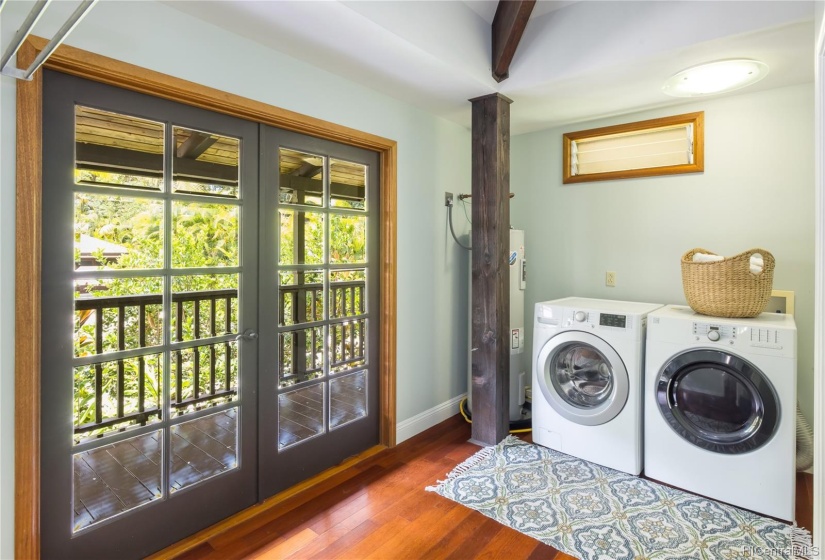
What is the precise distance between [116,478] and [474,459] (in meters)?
1.85

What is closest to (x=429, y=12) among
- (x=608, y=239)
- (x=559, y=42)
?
(x=559, y=42)

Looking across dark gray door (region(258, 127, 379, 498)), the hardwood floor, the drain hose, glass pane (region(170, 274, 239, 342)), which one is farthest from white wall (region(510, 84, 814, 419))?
glass pane (region(170, 274, 239, 342))

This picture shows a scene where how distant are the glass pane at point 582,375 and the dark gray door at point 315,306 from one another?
47.0 inches

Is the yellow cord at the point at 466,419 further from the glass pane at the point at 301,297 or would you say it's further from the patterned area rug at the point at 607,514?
the glass pane at the point at 301,297

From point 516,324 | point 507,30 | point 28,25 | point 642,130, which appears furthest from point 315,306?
point 642,130

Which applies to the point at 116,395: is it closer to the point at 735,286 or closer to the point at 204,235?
the point at 204,235

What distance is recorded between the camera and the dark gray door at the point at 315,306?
2205 millimetres

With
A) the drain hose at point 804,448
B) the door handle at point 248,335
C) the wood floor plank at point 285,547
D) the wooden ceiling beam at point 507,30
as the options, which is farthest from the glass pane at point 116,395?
the drain hose at point 804,448

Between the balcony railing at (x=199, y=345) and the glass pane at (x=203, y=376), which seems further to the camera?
the glass pane at (x=203, y=376)

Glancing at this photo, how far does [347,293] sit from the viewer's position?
2.63 meters

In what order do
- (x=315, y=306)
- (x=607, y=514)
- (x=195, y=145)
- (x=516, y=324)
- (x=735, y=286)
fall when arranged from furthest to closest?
(x=516, y=324) → (x=315, y=306) → (x=735, y=286) → (x=607, y=514) → (x=195, y=145)

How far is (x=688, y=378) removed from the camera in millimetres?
2262

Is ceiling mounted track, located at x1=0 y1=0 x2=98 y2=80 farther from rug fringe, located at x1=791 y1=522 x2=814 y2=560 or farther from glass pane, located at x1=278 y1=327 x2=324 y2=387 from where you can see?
rug fringe, located at x1=791 y1=522 x2=814 y2=560

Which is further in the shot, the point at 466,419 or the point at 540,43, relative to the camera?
the point at 466,419
